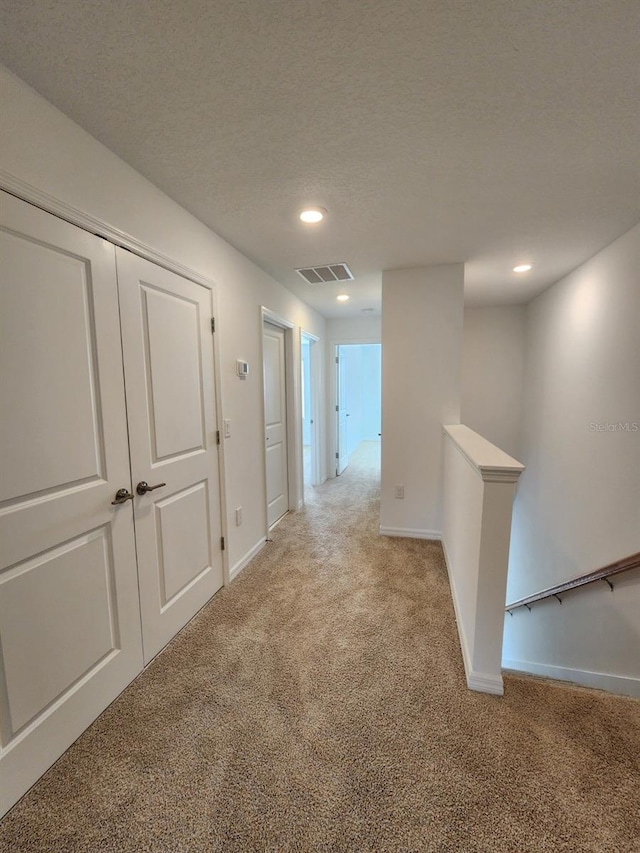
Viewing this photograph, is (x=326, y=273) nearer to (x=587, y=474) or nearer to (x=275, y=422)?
(x=275, y=422)

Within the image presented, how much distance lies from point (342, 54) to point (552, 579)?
394 cm

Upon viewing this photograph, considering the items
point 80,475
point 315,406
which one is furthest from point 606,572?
point 315,406

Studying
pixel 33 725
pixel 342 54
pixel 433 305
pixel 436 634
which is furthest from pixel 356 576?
pixel 342 54

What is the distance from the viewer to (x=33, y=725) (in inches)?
47.0

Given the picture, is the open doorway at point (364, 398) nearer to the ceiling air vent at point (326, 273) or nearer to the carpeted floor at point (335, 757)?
the ceiling air vent at point (326, 273)

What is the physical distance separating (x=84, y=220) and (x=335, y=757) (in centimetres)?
223

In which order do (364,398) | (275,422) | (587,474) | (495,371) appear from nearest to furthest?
(587,474) < (275,422) < (495,371) < (364,398)

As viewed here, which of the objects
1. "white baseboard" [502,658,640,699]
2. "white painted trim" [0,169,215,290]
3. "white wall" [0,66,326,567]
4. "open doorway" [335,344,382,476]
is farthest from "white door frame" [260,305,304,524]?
"open doorway" [335,344,382,476]

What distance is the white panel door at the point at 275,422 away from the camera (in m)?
3.22

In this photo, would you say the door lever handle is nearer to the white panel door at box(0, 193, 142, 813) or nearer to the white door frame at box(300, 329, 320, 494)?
the white panel door at box(0, 193, 142, 813)

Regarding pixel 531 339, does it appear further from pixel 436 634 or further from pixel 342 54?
pixel 342 54

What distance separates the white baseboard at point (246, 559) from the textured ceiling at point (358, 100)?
2312mm

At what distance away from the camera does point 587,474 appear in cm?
269

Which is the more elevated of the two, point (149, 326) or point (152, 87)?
point (152, 87)
